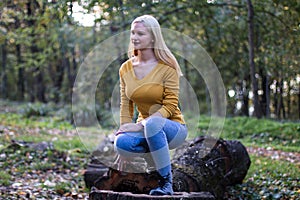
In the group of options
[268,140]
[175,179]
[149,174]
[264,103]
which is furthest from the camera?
[264,103]

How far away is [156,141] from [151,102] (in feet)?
1.29

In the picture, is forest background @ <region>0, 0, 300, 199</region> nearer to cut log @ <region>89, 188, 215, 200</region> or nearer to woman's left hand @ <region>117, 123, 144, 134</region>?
cut log @ <region>89, 188, 215, 200</region>

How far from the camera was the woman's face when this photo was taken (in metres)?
3.34

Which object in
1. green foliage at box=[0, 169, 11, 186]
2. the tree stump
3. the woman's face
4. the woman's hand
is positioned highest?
the woman's face

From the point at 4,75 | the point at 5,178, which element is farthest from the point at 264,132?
the point at 4,75

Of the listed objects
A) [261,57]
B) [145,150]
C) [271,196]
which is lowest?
[271,196]

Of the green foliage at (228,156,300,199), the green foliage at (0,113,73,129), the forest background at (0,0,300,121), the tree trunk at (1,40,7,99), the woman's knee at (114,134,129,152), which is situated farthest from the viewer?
the tree trunk at (1,40,7,99)

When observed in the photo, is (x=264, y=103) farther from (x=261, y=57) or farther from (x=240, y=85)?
(x=261, y=57)

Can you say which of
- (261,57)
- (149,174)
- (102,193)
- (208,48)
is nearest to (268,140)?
(261,57)

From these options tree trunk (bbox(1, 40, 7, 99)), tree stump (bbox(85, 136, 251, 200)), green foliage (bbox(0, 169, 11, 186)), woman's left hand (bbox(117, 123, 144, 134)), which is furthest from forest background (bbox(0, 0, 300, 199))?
tree trunk (bbox(1, 40, 7, 99))

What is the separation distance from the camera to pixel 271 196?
477cm

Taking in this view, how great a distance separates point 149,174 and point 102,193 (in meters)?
0.60

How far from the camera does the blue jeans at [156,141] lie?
10.1 feet

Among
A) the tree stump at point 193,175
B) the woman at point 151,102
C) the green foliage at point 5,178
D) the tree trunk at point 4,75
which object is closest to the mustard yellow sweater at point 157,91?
the woman at point 151,102
